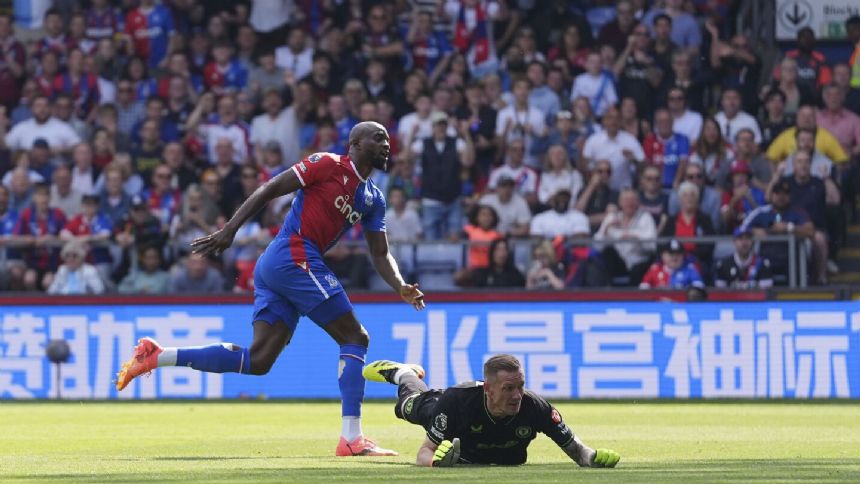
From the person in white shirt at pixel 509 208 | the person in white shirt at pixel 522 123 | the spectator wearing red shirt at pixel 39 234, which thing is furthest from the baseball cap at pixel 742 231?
the spectator wearing red shirt at pixel 39 234

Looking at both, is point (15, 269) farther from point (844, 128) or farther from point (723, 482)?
point (723, 482)

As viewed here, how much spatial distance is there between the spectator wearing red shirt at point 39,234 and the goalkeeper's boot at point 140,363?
427 inches

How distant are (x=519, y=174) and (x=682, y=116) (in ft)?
7.57

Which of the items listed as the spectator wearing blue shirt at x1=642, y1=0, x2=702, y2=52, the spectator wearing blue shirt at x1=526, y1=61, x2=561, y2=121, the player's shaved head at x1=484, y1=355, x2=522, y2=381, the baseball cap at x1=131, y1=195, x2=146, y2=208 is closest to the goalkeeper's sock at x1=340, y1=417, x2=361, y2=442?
the player's shaved head at x1=484, y1=355, x2=522, y2=381

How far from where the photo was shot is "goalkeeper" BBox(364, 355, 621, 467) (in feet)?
29.8

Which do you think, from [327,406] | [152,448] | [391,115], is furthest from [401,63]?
[152,448]

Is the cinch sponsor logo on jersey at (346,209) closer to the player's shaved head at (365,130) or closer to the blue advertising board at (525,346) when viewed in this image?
the player's shaved head at (365,130)

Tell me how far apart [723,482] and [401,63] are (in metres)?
16.3

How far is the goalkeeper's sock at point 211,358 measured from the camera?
426 inches

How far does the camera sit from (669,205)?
20.5m

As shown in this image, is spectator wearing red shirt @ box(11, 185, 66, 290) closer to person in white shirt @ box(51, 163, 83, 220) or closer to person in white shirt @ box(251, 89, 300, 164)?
person in white shirt @ box(51, 163, 83, 220)

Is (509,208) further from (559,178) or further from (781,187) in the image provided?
(781,187)

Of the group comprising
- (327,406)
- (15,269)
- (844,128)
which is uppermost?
(844,128)

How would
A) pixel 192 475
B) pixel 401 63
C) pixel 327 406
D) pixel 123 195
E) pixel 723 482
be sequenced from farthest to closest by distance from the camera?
1. pixel 401 63
2. pixel 123 195
3. pixel 327 406
4. pixel 192 475
5. pixel 723 482
